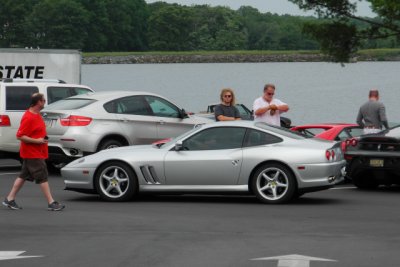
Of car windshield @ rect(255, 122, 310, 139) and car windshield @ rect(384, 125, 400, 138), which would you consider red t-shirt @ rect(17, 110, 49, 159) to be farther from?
car windshield @ rect(384, 125, 400, 138)

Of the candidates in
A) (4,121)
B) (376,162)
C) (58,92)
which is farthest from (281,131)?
(58,92)

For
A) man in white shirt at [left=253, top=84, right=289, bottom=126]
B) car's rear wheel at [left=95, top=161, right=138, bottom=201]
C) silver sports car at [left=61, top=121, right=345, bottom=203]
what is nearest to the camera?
silver sports car at [left=61, top=121, right=345, bottom=203]

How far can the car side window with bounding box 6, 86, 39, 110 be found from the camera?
21.2 metres

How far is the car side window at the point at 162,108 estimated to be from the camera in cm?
2102

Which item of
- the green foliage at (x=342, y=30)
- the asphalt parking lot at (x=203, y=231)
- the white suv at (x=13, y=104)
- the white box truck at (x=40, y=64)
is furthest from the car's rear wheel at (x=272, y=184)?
the green foliage at (x=342, y=30)

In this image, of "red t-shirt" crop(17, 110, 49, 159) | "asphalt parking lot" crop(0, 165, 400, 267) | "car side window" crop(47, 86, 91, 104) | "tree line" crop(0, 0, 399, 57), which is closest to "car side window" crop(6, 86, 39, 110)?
"car side window" crop(47, 86, 91, 104)

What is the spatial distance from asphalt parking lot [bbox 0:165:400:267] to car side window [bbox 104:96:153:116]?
13.2 ft

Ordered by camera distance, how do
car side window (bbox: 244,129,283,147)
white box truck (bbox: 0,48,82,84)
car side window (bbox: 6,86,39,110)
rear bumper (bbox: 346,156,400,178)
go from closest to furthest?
car side window (bbox: 244,129,283,147), rear bumper (bbox: 346,156,400,178), car side window (bbox: 6,86,39,110), white box truck (bbox: 0,48,82,84)

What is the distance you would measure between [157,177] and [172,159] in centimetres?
33

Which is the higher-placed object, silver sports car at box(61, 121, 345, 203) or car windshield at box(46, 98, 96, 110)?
car windshield at box(46, 98, 96, 110)

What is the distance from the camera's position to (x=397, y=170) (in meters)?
17.1

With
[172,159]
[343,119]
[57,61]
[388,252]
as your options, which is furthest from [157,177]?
[343,119]

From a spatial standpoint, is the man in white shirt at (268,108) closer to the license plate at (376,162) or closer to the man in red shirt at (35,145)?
the license plate at (376,162)

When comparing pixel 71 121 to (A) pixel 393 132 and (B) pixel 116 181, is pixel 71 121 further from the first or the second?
(A) pixel 393 132
